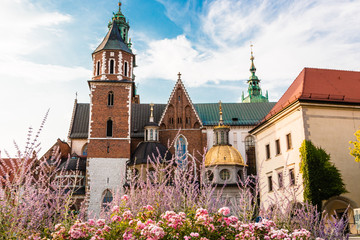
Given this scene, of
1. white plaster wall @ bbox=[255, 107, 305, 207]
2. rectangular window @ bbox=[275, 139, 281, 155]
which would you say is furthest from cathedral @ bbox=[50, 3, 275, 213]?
→ rectangular window @ bbox=[275, 139, 281, 155]

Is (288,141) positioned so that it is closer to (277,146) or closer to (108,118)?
(277,146)

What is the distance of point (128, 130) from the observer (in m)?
32.0

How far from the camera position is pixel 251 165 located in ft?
119

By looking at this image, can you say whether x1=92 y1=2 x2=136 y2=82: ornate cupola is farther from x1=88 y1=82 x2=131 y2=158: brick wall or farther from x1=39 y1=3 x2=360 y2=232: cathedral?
x1=88 y1=82 x2=131 y2=158: brick wall

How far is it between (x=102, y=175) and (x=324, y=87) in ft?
62.5

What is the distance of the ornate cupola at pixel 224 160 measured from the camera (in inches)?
1250

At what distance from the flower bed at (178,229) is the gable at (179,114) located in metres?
29.3

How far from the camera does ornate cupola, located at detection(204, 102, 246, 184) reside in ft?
104

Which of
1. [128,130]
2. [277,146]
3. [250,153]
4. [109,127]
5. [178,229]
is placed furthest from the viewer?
[250,153]

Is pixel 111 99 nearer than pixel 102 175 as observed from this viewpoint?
No

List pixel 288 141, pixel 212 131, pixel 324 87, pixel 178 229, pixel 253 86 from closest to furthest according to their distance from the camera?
pixel 178 229, pixel 324 87, pixel 288 141, pixel 212 131, pixel 253 86

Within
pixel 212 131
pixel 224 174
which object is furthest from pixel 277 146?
pixel 212 131

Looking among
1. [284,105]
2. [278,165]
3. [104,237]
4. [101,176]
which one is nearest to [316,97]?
[284,105]

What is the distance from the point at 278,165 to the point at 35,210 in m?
17.5
